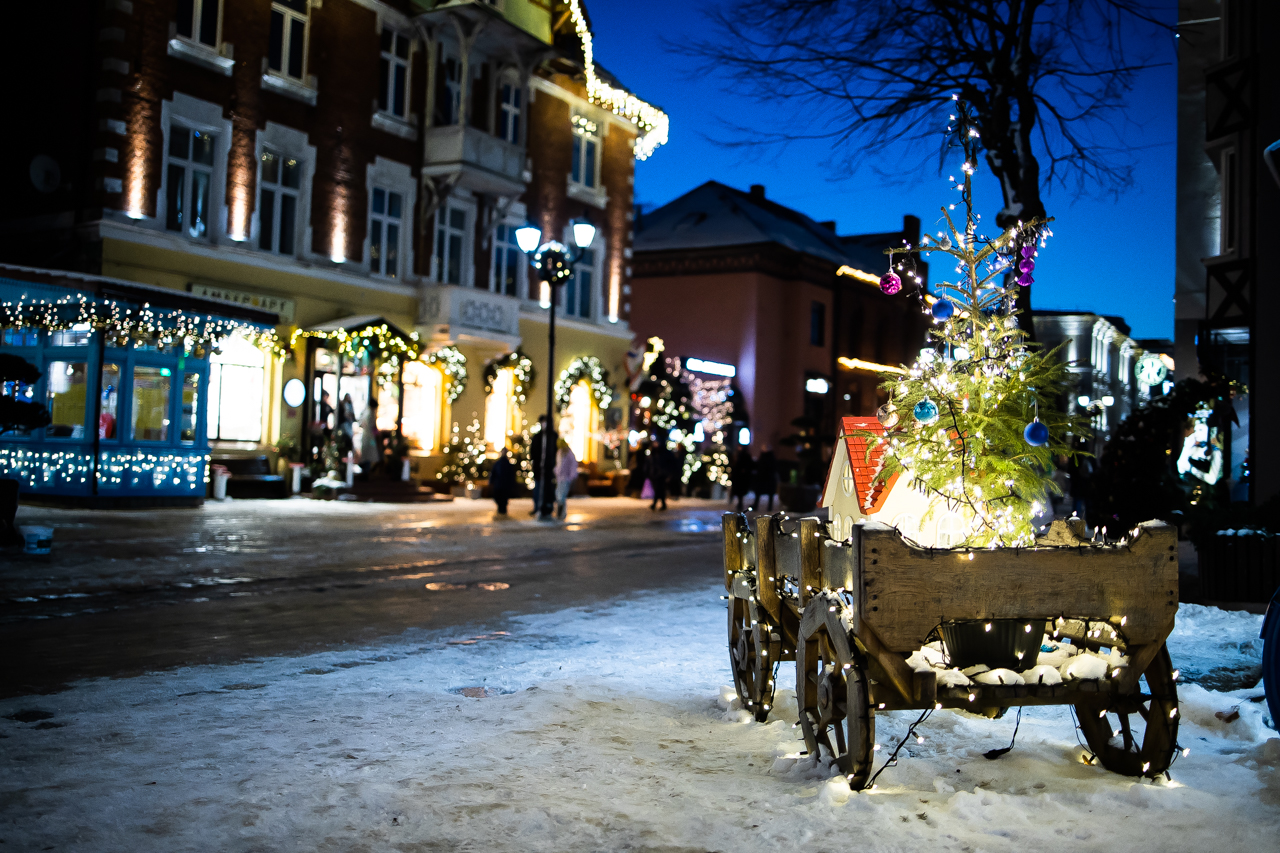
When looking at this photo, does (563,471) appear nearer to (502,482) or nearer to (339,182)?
(502,482)

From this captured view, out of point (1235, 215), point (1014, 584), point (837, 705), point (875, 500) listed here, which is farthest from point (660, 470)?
point (1014, 584)

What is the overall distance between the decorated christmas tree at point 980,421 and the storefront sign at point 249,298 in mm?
17626

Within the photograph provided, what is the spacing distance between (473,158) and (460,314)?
3.77 meters

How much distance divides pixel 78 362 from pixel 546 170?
15.3m

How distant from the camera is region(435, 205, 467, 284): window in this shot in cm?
2736

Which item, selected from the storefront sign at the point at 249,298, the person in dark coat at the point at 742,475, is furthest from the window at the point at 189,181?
the person in dark coat at the point at 742,475

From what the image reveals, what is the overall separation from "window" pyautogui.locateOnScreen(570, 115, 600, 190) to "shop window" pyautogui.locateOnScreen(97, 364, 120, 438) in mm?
16213

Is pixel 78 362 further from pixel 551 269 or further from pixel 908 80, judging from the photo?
pixel 908 80

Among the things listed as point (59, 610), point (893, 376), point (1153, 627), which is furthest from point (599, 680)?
point (59, 610)

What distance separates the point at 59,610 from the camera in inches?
339

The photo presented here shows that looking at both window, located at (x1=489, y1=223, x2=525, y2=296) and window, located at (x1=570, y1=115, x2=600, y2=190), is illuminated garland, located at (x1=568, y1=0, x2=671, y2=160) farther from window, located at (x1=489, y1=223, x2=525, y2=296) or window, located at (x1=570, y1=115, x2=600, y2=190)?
window, located at (x1=489, y1=223, x2=525, y2=296)

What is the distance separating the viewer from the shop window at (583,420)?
31531 mm

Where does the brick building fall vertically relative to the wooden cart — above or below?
above

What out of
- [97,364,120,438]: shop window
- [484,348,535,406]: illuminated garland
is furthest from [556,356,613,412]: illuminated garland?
[97,364,120,438]: shop window
